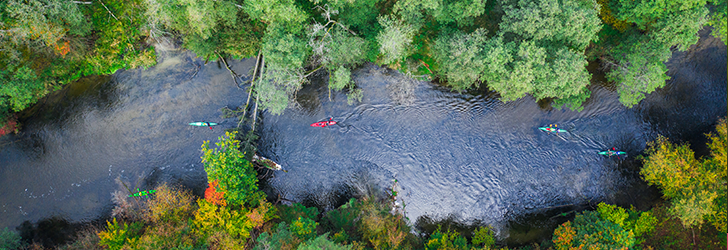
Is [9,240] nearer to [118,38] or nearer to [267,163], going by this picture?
[118,38]

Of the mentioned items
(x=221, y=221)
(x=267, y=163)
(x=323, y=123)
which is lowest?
(x=221, y=221)

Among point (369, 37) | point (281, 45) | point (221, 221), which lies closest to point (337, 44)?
point (369, 37)

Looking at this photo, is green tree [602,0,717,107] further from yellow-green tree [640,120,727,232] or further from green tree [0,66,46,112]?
green tree [0,66,46,112]

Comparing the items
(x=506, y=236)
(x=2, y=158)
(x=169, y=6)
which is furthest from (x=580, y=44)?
(x=2, y=158)

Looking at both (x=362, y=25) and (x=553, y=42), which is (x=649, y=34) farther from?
(x=362, y=25)

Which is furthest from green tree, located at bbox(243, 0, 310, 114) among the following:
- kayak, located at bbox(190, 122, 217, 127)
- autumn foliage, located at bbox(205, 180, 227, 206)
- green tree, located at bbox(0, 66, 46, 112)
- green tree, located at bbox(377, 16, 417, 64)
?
green tree, located at bbox(0, 66, 46, 112)
